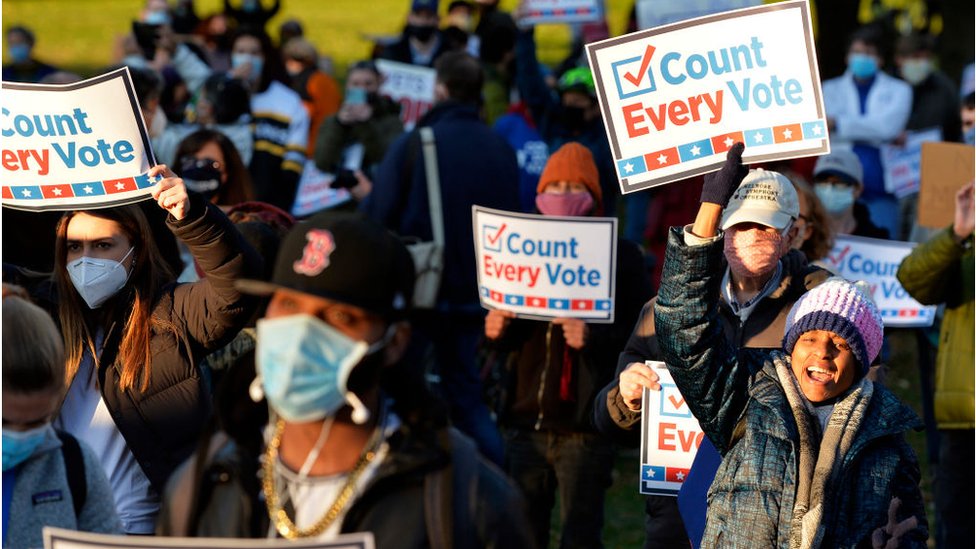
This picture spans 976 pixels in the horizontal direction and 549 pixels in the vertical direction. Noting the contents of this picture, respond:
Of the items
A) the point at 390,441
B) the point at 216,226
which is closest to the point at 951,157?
the point at 216,226

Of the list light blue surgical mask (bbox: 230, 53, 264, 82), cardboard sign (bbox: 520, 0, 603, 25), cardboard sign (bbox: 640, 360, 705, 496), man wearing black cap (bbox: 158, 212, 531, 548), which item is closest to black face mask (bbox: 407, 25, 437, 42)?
cardboard sign (bbox: 520, 0, 603, 25)

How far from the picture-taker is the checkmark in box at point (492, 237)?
7.19m

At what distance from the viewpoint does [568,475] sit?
6.94 metres

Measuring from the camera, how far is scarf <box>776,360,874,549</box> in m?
4.48

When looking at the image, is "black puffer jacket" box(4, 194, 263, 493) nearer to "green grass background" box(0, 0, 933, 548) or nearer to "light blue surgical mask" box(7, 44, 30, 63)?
"light blue surgical mask" box(7, 44, 30, 63)

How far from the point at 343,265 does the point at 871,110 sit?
32.6 ft

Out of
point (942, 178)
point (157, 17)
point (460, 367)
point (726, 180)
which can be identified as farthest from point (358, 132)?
point (726, 180)

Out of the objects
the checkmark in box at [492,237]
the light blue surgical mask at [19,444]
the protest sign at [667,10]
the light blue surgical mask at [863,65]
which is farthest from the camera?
the protest sign at [667,10]

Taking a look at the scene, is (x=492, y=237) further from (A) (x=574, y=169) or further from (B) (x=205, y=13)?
(B) (x=205, y=13)

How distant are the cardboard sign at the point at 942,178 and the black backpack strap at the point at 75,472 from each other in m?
5.08

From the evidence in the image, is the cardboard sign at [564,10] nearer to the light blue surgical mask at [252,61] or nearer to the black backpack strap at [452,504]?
the light blue surgical mask at [252,61]

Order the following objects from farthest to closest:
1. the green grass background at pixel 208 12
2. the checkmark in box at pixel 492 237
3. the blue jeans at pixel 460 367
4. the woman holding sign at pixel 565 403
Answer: the green grass background at pixel 208 12
the blue jeans at pixel 460 367
the checkmark in box at pixel 492 237
the woman holding sign at pixel 565 403

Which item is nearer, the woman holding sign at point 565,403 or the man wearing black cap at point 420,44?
the woman holding sign at point 565,403

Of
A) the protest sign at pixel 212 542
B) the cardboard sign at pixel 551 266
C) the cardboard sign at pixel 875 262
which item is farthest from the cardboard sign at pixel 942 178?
the protest sign at pixel 212 542
